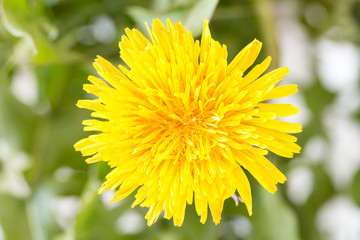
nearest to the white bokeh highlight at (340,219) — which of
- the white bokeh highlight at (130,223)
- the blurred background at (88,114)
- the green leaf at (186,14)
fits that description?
the blurred background at (88,114)

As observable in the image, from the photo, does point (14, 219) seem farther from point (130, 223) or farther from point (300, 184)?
point (300, 184)

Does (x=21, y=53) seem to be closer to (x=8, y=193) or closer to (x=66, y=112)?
(x=66, y=112)

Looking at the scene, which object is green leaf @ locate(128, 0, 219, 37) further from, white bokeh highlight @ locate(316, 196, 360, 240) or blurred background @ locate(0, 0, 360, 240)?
white bokeh highlight @ locate(316, 196, 360, 240)

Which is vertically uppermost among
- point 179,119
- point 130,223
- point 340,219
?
point 179,119

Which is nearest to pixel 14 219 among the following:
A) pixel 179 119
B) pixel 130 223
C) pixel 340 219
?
pixel 130 223

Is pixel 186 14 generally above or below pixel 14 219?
above

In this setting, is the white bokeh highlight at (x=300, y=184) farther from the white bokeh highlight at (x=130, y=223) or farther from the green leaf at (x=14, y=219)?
the green leaf at (x=14, y=219)
